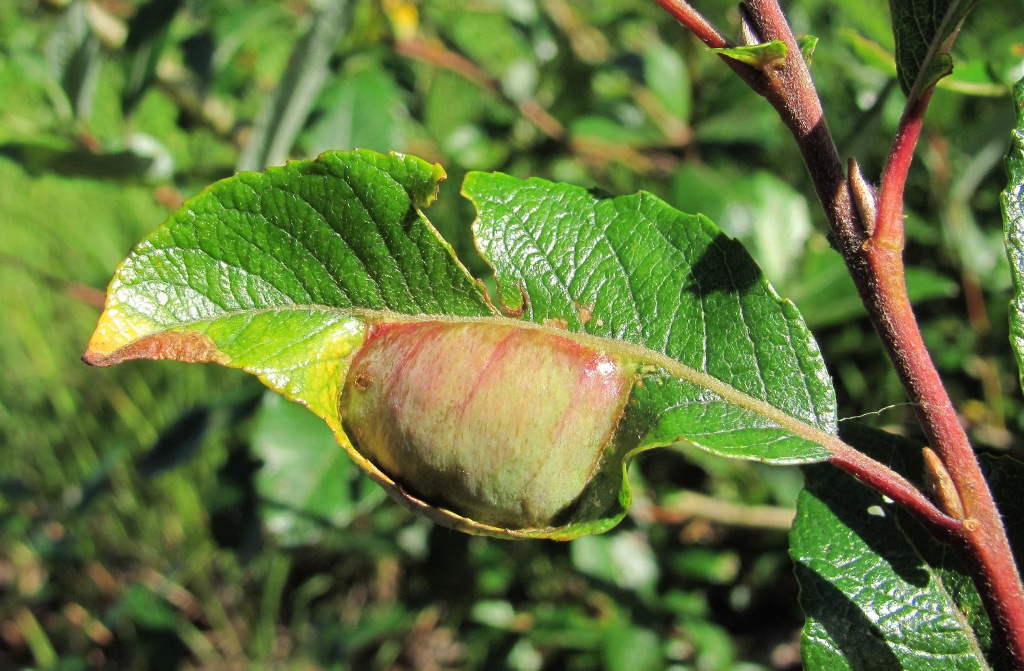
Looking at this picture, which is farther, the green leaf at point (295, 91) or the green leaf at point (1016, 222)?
the green leaf at point (295, 91)

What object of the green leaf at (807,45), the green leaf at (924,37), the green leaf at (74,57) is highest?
the green leaf at (924,37)

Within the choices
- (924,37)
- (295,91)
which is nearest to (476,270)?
(295,91)

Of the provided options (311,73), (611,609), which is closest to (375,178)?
(311,73)

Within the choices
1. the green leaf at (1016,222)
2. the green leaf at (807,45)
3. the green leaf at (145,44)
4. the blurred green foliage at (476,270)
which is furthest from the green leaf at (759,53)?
the green leaf at (145,44)

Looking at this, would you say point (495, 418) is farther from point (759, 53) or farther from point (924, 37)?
point (924, 37)

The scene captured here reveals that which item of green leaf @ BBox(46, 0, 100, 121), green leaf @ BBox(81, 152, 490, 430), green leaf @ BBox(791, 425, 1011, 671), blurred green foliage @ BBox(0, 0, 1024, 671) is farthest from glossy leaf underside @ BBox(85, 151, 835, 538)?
green leaf @ BBox(46, 0, 100, 121)

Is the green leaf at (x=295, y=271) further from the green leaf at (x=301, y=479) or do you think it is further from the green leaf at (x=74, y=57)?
the green leaf at (x=74, y=57)
